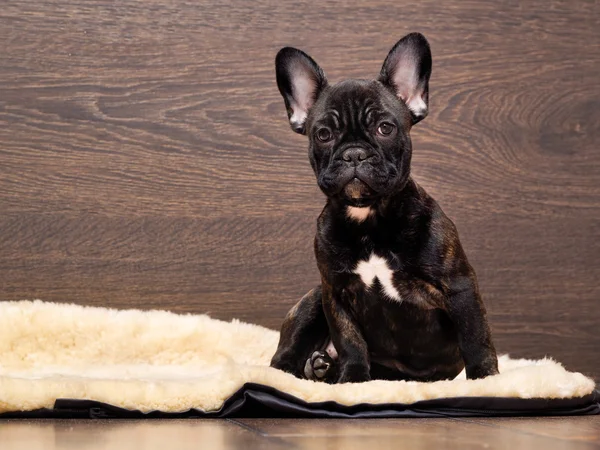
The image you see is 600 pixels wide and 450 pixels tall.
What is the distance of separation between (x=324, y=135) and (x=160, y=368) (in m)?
0.64

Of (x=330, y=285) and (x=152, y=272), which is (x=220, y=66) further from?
(x=330, y=285)

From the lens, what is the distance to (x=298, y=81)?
6.22ft

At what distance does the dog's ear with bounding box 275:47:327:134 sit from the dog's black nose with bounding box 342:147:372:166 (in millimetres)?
251

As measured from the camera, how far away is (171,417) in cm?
141

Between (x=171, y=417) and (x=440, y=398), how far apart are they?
41 centimetres

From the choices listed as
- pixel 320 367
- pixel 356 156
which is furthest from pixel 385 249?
pixel 320 367

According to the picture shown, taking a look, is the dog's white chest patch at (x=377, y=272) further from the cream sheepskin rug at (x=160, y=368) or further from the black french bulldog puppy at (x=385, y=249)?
the cream sheepskin rug at (x=160, y=368)

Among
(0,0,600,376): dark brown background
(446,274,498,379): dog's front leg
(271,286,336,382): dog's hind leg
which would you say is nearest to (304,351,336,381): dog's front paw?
(271,286,336,382): dog's hind leg

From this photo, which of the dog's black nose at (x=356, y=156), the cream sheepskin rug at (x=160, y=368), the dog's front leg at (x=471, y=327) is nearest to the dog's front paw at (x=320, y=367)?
the cream sheepskin rug at (x=160, y=368)

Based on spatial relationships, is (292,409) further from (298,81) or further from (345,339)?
(298,81)

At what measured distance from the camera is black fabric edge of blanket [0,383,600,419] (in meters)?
1.38

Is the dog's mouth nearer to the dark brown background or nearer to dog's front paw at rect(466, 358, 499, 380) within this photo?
dog's front paw at rect(466, 358, 499, 380)

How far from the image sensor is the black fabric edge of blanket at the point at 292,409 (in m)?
1.38

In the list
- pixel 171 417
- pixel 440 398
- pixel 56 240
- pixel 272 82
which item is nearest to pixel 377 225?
pixel 440 398
